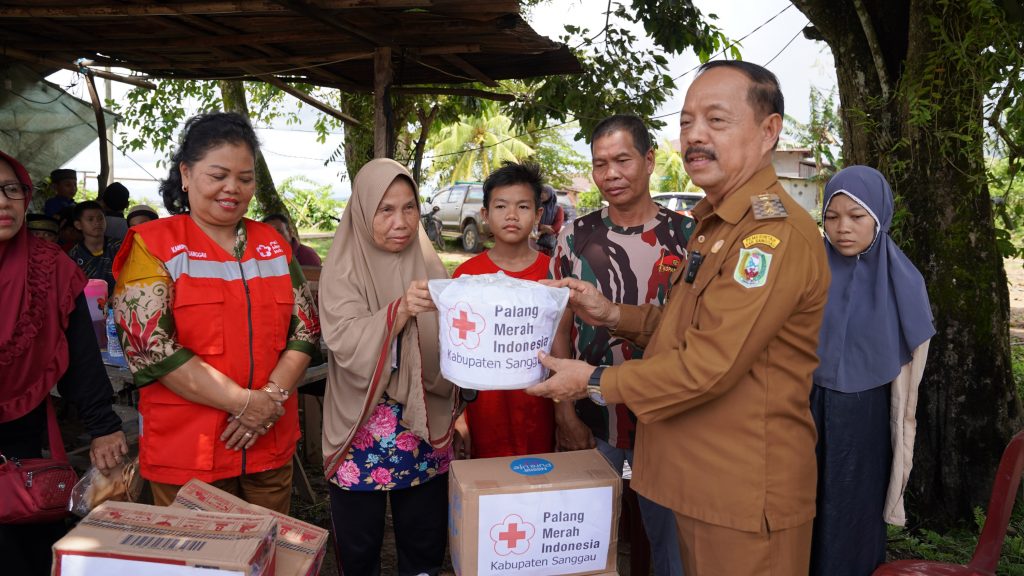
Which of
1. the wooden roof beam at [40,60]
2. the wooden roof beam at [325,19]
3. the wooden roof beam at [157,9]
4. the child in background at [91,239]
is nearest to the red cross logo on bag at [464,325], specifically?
the wooden roof beam at [325,19]

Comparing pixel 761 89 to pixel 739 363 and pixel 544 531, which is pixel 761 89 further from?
pixel 544 531

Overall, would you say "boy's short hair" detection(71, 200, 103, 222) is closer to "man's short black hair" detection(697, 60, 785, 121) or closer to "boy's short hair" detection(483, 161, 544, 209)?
"boy's short hair" detection(483, 161, 544, 209)

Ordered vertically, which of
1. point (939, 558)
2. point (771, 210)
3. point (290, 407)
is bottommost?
point (939, 558)

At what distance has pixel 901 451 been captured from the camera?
8.20ft

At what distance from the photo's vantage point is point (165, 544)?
1.58 m

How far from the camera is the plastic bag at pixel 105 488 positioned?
2160 mm

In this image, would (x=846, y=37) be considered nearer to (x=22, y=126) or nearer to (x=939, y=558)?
(x=939, y=558)

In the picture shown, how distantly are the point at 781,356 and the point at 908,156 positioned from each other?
233cm

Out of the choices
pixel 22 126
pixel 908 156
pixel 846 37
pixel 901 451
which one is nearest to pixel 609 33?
pixel 846 37

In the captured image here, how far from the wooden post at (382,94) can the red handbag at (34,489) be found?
3.48 m

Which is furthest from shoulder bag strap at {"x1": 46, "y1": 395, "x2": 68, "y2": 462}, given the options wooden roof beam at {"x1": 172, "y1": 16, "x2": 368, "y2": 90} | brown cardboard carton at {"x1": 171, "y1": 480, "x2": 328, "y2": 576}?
wooden roof beam at {"x1": 172, "y1": 16, "x2": 368, "y2": 90}

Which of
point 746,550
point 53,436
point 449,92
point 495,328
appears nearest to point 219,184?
point 53,436

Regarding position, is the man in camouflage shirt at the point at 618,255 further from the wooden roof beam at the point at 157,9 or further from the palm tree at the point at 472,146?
the palm tree at the point at 472,146

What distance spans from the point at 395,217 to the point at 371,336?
1.37 ft
